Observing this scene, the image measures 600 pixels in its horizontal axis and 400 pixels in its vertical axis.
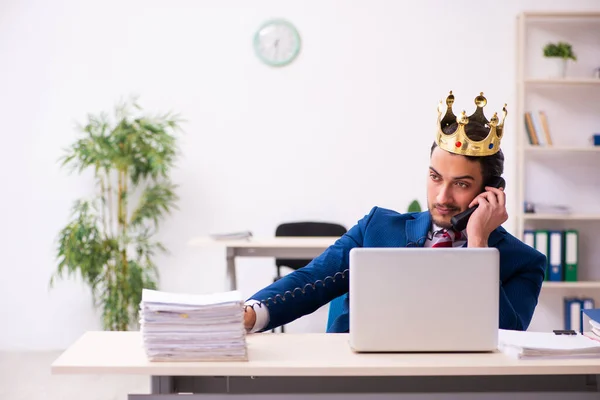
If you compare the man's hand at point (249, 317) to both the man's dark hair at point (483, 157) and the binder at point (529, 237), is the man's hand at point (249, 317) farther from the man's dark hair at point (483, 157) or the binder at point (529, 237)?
the binder at point (529, 237)

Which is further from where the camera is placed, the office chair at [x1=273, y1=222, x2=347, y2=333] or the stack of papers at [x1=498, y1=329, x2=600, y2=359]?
the office chair at [x1=273, y1=222, x2=347, y2=333]

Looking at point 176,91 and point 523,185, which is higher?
point 176,91

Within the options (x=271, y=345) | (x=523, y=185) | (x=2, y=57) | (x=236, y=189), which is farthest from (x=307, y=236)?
(x=271, y=345)

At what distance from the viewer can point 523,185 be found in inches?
196

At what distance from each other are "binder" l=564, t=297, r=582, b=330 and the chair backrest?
1.64 meters

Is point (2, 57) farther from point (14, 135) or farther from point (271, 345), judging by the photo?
point (271, 345)

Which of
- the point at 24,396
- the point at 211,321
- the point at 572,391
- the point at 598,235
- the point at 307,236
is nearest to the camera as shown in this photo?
the point at 211,321

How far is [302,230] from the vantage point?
191 inches

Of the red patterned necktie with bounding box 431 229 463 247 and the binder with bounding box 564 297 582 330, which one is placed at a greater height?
the red patterned necktie with bounding box 431 229 463 247

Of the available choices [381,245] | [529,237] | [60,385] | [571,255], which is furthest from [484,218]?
[571,255]

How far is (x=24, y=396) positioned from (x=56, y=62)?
90.7 inches

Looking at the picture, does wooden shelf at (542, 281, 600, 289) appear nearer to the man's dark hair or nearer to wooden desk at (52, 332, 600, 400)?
the man's dark hair

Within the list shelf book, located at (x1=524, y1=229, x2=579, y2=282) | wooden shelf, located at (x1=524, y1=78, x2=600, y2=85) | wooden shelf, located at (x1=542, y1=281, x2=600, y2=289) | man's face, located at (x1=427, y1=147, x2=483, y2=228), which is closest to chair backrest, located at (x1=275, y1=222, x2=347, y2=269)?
shelf book, located at (x1=524, y1=229, x2=579, y2=282)

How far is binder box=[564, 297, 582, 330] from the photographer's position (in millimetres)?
5016
